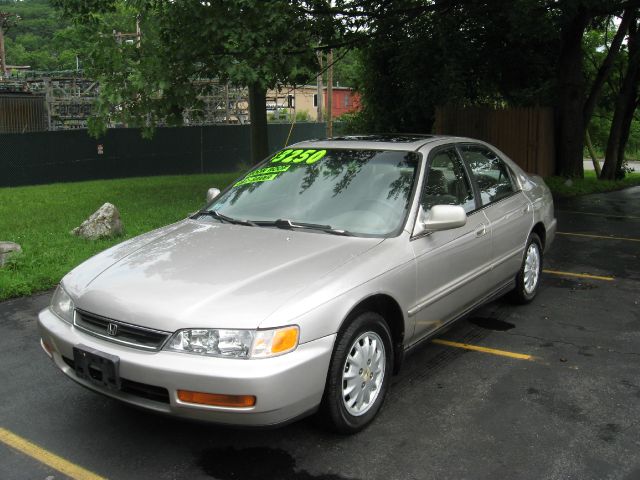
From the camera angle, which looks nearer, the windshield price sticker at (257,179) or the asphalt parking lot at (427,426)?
the asphalt parking lot at (427,426)

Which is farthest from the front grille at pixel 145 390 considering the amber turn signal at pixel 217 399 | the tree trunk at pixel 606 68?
the tree trunk at pixel 606 68

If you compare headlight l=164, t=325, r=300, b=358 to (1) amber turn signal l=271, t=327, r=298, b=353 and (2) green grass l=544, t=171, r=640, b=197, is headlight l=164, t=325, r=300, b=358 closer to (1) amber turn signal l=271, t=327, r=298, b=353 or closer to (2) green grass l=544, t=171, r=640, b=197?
(1) amber turn signal l=271, t=327, r=298, b=353

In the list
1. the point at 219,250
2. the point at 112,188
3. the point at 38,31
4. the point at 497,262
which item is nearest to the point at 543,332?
the point at 497,262

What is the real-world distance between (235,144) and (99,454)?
2241 centimetres

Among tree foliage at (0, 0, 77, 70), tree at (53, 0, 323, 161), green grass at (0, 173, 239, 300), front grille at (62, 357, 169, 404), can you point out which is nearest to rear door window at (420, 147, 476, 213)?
front grille at (62, 357, 169, 404)

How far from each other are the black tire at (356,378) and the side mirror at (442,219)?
72 centimetres

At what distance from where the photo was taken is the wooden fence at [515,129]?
16.2 metres

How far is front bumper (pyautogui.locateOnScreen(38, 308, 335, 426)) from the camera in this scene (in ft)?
9.68

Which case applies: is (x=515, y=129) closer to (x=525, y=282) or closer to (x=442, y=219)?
(x=525, y=282)

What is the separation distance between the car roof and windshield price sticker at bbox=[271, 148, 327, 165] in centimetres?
10

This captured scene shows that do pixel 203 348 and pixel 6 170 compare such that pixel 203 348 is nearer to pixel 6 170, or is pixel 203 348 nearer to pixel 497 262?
pixel 497 262

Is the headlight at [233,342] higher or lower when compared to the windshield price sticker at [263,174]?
lower

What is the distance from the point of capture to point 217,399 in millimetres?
2988

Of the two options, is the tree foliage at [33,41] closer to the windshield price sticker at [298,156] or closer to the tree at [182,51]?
the tree at [182,51]
